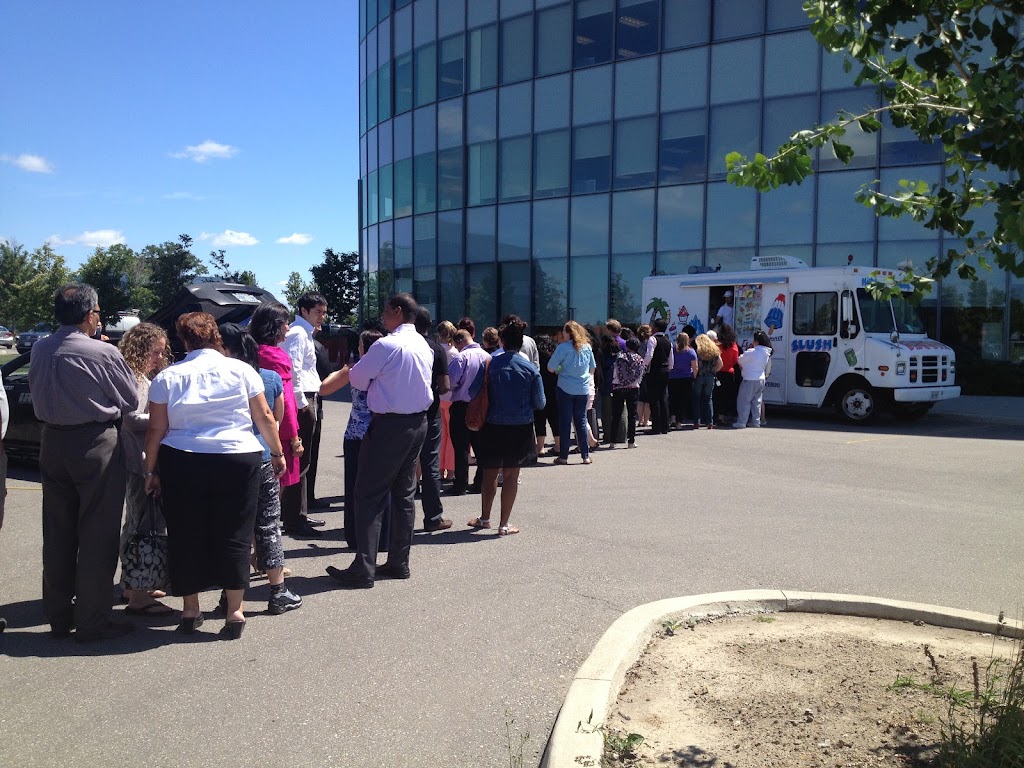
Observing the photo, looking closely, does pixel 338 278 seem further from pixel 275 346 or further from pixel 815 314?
pixel 275 346

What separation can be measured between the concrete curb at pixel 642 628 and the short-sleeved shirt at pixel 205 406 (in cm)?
234

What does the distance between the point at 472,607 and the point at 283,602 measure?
122 cm

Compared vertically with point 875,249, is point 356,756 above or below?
below

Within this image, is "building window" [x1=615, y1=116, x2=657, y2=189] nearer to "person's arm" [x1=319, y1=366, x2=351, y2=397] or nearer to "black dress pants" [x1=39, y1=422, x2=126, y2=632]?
"person's arm" [x1=319, y1=366, x2=351, y2=397]

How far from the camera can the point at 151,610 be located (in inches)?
217

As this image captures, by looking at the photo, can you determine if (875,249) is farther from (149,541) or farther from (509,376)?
(149,541)

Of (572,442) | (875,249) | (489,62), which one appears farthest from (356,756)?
(489,62)

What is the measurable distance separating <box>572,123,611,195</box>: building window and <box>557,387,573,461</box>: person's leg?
14.8 m

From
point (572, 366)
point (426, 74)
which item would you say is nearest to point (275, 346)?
point (572, 366)

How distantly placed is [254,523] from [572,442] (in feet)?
29.8

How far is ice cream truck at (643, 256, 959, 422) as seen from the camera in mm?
15477

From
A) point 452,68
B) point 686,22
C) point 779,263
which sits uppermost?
point 452,68

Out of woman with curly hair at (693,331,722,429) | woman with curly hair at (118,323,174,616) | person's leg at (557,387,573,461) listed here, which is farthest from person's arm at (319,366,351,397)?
woman with curly hair at (693,331,722,429)

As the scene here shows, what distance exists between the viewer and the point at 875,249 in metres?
20.9
